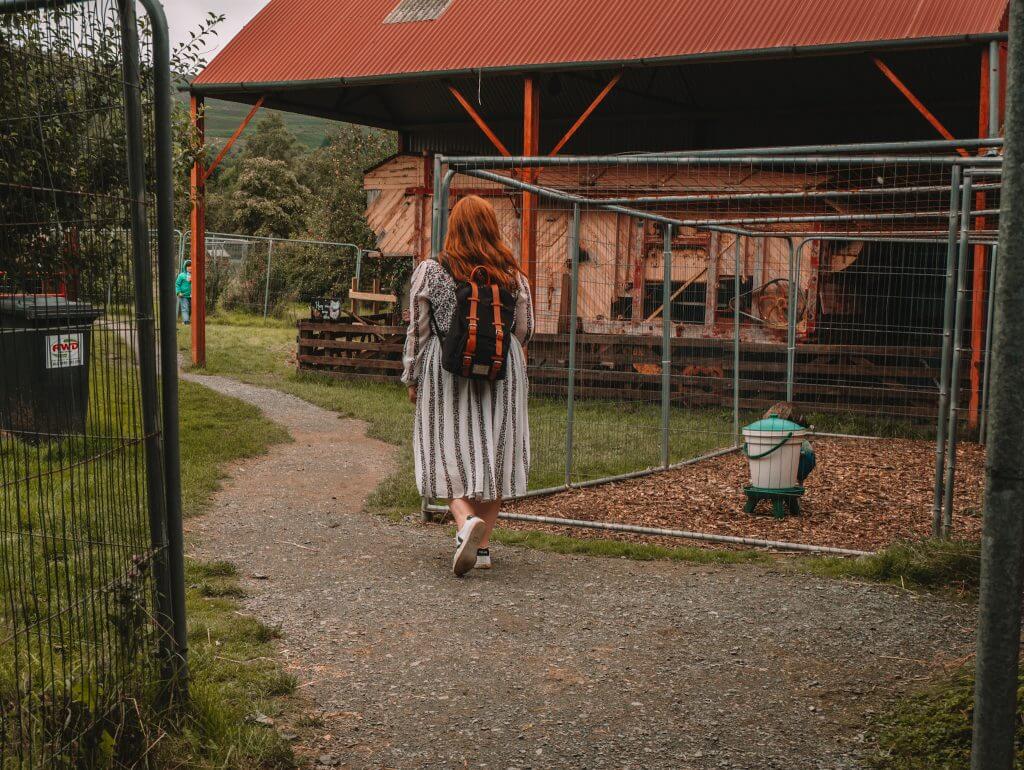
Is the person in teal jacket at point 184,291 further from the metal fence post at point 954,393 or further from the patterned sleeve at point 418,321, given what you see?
the metal fence post at point 954,393

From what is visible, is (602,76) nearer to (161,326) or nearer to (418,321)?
(418,321)

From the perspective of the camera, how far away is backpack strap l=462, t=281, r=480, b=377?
5.91 m

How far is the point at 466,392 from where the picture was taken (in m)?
6.14

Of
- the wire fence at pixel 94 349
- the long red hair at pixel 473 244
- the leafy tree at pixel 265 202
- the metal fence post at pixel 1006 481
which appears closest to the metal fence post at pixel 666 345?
the long red hair at pixel 473 244

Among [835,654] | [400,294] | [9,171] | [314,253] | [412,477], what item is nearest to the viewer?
[9,171]

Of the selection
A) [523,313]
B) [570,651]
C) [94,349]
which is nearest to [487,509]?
[523,313]

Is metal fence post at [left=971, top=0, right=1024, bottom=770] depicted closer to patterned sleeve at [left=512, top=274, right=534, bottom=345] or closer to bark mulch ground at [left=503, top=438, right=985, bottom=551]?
patterned sleeve at [left=512, top=274, right=534, bottom=345]

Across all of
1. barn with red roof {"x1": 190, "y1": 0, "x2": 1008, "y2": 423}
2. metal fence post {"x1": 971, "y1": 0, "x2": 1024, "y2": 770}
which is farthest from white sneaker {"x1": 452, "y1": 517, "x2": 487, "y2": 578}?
barn with red roof {"x1": 190, "y1": 0, "x2": 1008, "y2": 423}

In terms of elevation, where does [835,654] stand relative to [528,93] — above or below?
below

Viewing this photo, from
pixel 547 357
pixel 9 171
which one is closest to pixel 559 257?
pixel 547 357

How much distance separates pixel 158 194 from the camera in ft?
11.6

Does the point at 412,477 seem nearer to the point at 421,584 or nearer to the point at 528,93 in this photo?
the point at 421,584

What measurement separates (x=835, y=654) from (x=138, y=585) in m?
2.86

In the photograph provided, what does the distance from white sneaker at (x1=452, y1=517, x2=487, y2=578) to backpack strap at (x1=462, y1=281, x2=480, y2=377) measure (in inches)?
30.9
